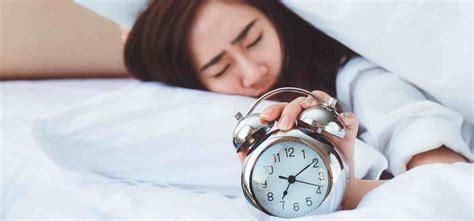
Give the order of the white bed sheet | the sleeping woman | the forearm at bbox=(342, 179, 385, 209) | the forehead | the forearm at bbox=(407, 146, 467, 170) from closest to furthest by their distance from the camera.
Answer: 1. the white bed sheet
2. the forearm at bbox=(342, 179, 385, 209)
3. the forearm at bbox=(407, 146, 467, 170)
4. the sleeping woman
5. the forehead

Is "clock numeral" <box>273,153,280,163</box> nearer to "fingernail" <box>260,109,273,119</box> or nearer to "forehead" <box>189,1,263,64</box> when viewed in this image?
"fingernail" <box>260,109,273,119</box>

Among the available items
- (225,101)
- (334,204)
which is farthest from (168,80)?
(334,204)

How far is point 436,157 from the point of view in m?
0.85

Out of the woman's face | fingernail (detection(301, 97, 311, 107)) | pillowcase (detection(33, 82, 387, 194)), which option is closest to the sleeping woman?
the woman's face

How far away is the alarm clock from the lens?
620 millimetres

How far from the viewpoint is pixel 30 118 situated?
1.12 m

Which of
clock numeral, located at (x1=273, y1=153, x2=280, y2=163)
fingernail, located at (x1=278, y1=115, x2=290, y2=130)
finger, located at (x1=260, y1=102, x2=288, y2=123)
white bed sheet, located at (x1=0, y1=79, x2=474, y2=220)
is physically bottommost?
white bed sheet, located at (x1=0, y1=79, x2=474, y2=220)

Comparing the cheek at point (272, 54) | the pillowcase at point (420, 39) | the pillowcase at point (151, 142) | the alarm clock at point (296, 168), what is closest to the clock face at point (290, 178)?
the alarm clock at point (296, 168)

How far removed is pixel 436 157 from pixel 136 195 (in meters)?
0.39

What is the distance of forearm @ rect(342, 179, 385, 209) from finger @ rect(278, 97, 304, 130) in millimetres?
109

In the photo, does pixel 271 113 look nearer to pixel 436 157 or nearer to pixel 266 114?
pixel 266 114

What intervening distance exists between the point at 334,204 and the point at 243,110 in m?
0.30

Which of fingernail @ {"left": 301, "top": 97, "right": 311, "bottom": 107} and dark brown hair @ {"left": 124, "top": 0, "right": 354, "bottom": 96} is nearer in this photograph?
fingernail @ {"left": 301, "top": 97, "right": 311, "bottom": 107}

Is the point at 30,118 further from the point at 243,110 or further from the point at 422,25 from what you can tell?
the point at 422,25
